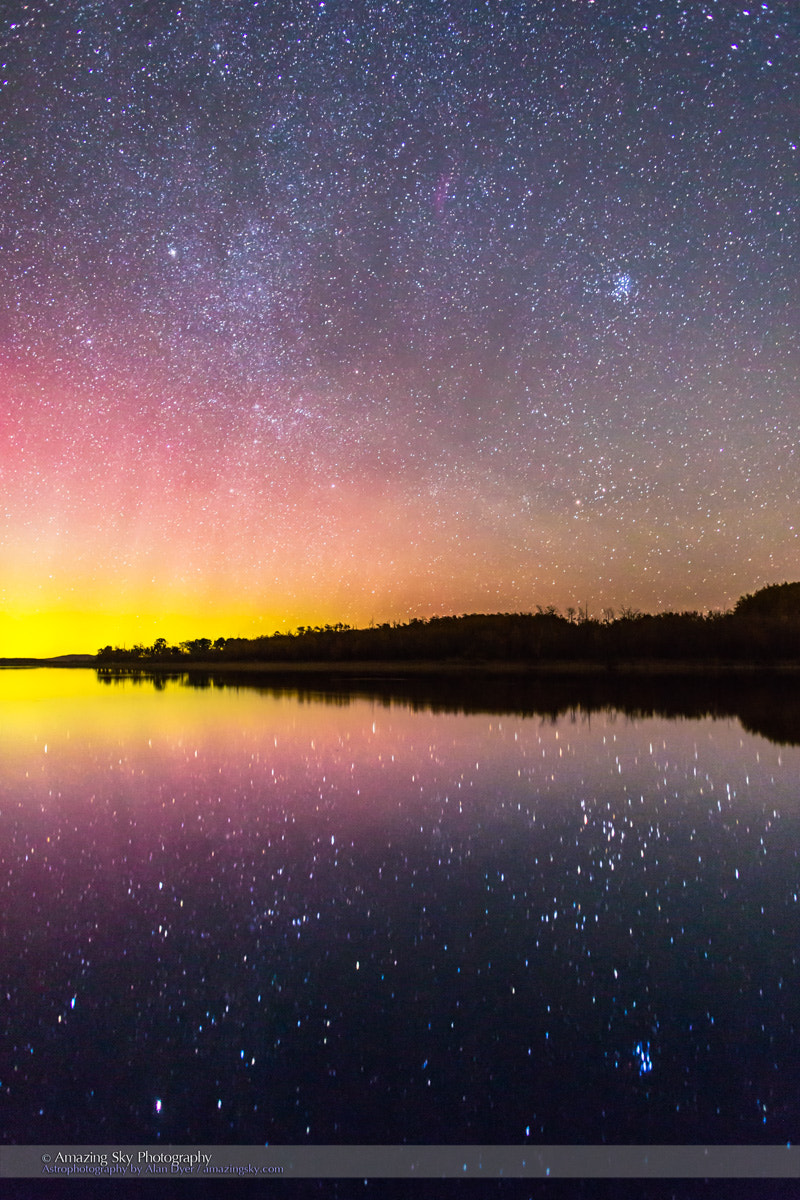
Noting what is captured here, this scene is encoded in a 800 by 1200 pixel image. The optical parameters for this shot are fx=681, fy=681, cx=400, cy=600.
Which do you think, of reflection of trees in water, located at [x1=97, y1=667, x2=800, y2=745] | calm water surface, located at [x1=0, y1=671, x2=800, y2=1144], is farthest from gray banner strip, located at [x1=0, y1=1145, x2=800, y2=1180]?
reflection of trees in water, located at [x1=97, y1=667, x2=800, y2=745]

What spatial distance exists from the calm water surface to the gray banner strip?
0.21ft

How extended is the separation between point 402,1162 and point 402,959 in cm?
172

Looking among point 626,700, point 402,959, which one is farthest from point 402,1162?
point 626,700

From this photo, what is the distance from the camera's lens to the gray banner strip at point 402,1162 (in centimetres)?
290

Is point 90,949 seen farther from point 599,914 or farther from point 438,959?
point 599,914

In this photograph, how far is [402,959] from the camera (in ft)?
15.3

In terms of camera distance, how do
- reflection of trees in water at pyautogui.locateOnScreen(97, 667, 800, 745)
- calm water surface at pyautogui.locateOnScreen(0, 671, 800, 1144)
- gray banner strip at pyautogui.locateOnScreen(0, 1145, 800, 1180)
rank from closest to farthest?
gray banner strip at pyautogui.locateOnScreen(0, 1145, 800, 1180)
calm water surface at pyautogui.locateOnScreen(0, 671, 800, 1144)
reflection of trees in water at pyautogui.locateOnScreen(97, 667, 800, 745)

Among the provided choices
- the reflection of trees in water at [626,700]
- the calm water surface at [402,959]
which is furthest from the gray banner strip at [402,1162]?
the reflection of trees in water at [626,700]

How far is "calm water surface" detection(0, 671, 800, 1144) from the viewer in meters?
3.24

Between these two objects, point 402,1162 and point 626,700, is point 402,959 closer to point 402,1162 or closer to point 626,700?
point 402,1162

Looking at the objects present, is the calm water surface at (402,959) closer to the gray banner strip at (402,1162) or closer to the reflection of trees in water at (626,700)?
the gray banner strip at (402,1162)

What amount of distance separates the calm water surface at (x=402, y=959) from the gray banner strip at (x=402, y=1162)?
65 mm

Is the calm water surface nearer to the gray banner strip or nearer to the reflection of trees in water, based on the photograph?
the gray banner strip

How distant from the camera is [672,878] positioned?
618 centimetres
